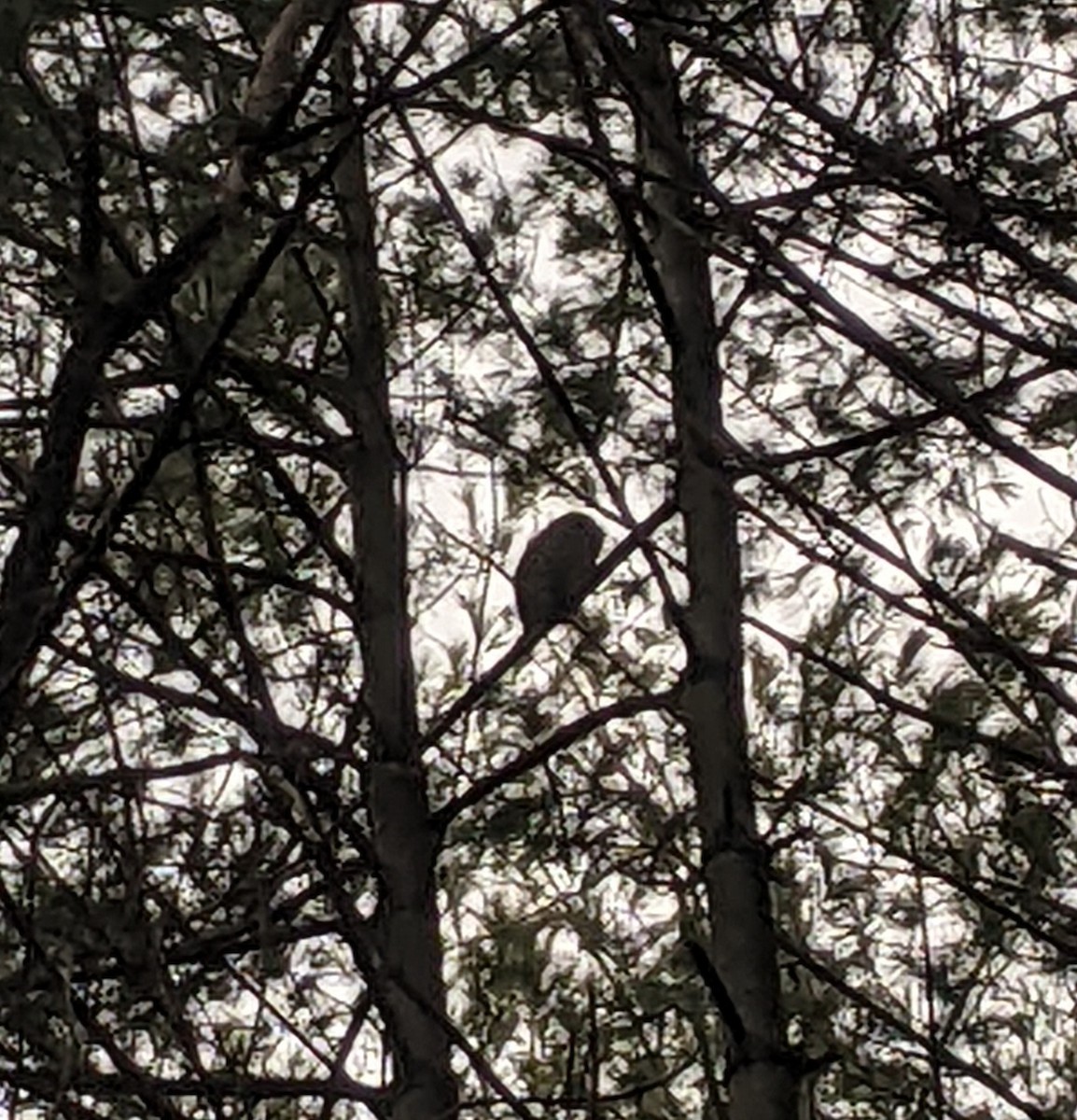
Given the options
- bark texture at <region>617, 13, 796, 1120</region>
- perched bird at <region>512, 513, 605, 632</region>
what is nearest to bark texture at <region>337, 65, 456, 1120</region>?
perched bird at <region>512, 513, 605, 632</region>

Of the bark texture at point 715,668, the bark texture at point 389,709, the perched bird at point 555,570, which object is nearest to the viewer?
the bark texture at point 715,668

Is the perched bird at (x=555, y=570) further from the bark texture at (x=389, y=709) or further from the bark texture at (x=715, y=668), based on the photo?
the bark texture at (x=715, y=668)

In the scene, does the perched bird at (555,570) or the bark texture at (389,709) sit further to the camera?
the perched bird at (555,570)

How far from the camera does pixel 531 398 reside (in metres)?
3.61

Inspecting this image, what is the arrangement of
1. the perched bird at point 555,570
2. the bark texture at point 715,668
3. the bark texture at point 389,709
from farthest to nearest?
the perched bird at point 555,570, the bark texture at point 389,709, the bark texture at point 715,668

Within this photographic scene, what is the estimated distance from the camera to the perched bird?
11.5 feet

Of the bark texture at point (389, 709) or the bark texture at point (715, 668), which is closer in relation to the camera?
the bark texture at point (715, 668)

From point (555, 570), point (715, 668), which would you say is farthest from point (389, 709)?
point (715, 668)

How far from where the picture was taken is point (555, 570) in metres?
3.60

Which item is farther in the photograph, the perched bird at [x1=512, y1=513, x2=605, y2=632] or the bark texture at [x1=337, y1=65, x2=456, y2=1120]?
the perched bird at [x1=512, y1=513, x2=605, y2=632]

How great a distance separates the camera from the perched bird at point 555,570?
138 inches

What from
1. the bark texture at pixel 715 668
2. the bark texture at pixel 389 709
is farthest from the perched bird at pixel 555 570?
the bark texture at pixel 715 668

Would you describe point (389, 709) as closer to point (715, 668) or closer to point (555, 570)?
point (555, 570)

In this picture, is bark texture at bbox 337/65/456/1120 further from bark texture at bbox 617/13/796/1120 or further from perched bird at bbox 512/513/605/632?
bark texture at bbox 617/13/796/1120
